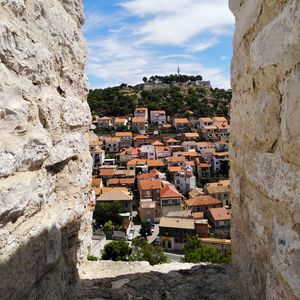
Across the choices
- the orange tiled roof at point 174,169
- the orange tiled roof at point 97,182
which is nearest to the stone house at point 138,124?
the orange tiled roof at point 174,169

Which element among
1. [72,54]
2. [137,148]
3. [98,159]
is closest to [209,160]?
[137,148]

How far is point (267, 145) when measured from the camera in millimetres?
1739

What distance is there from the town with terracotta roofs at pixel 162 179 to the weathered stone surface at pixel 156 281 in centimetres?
1296

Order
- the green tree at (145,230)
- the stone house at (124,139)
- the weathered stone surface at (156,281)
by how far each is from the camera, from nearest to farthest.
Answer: the weathered stone surface at (156,281)
the green tree at (145,230)
the stone house at (124,139)

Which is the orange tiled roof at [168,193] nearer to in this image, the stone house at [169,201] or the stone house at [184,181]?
the stone house at [169,201]

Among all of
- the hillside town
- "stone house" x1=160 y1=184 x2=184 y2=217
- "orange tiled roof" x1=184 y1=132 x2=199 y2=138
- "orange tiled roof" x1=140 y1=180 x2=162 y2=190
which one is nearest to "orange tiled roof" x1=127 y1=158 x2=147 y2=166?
the hillside town

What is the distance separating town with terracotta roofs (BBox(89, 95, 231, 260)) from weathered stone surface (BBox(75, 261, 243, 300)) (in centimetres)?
1296

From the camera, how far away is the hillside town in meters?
29.3

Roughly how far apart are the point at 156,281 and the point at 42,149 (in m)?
1.44

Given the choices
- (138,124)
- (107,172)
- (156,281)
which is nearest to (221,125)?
(138,124)

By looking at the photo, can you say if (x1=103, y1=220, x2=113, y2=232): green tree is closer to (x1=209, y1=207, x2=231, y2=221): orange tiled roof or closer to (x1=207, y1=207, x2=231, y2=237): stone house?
(x1=207, y1=207, x2=231, y2=237): stone house

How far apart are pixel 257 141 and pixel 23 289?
142 cm

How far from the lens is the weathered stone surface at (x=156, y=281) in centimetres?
261

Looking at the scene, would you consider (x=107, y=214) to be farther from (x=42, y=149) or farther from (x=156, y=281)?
(x=42, y=149)
